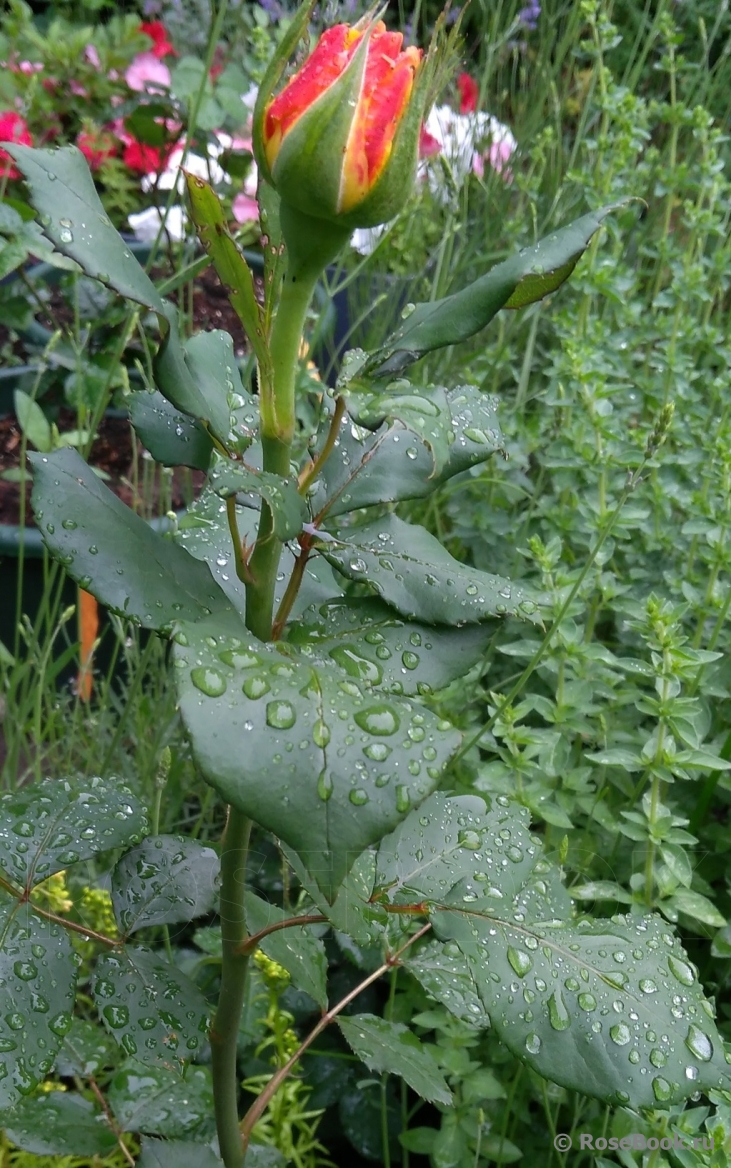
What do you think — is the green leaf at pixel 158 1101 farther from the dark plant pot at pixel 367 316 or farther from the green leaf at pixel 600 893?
the dark plant pot at pixel 367 316

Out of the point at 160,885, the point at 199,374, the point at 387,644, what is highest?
the point at 199,374

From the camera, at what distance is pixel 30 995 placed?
1.61 feet

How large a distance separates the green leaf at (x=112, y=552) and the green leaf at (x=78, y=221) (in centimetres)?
11

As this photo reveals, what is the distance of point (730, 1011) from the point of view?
0.85m

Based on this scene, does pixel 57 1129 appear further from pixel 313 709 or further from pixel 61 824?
pixel 313 709

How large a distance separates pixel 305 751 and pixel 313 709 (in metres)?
0.02

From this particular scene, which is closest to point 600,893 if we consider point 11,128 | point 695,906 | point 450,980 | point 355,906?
point 695,906

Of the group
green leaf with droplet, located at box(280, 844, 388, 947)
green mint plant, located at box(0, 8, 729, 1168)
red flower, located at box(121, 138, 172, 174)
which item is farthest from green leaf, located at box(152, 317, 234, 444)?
red flower, located at box(121, 138, 172, 174)

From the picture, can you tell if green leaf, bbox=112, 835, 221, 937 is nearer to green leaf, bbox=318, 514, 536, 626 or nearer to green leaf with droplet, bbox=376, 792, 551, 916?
green leaf with droplet, bbox=376, 792, 551, 916

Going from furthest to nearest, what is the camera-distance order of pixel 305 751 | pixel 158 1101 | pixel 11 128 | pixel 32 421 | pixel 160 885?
pixel 11 128
pixel 32 421
pixel 158 1101
pixel 160 885
pixel 305 751

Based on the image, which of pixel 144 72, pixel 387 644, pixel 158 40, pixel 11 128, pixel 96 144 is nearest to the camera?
pixel 387 644

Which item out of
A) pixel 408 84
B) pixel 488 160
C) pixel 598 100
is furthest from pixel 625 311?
pixel 408 84

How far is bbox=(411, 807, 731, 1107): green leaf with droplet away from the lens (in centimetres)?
47

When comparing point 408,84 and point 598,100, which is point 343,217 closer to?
point 408,84
